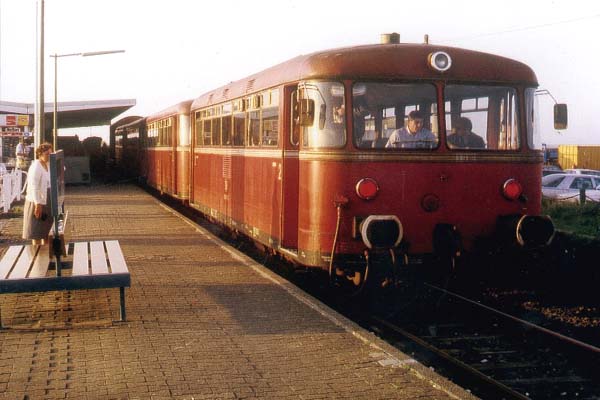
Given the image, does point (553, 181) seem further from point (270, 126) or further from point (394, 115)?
point (394, 115)

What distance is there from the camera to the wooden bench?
741cm

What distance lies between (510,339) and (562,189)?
54.4 feet

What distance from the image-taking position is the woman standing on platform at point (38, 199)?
9852 mm

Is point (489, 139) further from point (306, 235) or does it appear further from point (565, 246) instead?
point (565, 246)

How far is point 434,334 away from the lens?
8641 millimetres

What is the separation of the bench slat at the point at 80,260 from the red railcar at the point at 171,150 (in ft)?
33.0

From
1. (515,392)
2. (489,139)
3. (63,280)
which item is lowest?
(515,392)

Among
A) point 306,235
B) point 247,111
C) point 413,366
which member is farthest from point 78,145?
point 413,366

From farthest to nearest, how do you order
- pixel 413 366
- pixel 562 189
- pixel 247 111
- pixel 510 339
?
1. pixel 562 189
2. pixel 247 111
3. pixel 510 339
4. pixel 413 366

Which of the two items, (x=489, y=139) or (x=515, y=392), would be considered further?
(x=489, y=139)

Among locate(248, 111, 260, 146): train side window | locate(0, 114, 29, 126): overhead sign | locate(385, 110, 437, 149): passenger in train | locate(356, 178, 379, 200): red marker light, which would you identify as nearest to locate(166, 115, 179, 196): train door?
locate(0, 114, 29, 126): overhead sign

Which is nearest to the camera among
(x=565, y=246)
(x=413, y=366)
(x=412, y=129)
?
(x=413, y=366)

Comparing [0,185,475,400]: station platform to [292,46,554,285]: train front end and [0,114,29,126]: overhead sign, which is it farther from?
[0,114,29,126]: overhead sign

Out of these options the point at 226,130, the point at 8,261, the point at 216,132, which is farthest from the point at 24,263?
the point at 216,132
